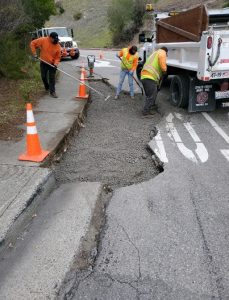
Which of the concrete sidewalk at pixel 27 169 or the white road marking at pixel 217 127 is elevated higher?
the concrete sidewalk at pixel 27 169

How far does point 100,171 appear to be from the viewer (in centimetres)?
507

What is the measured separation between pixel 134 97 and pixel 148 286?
7.69 metres

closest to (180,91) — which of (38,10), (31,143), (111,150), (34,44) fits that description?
(111,150)

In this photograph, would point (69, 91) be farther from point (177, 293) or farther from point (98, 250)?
point (177, 293)

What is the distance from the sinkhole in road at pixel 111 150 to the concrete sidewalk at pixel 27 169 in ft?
0.94

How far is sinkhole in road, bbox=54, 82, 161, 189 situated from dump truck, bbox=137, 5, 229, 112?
98 cm

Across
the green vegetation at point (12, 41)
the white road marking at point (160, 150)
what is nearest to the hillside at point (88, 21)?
the green vegetation at point (12, 41)

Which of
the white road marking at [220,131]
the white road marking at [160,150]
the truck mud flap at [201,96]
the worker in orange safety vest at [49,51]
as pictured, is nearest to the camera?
the white road marking at [160,150]

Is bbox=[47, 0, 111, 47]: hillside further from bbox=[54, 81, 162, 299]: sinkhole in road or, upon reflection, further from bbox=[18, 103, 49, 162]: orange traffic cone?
bbox=[18, 103, 49, 162]: orange traffic cone

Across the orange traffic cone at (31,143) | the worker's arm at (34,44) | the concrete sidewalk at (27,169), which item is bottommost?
the concrete sidewalk at (27,169)

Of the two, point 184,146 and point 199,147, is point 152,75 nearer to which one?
point 184,146

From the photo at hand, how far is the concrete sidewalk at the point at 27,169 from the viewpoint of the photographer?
3649 millimetres

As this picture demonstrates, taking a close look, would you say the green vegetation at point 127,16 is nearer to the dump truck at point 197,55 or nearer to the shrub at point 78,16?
the shrub at point 78,16

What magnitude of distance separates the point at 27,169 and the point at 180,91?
4.80 meters
